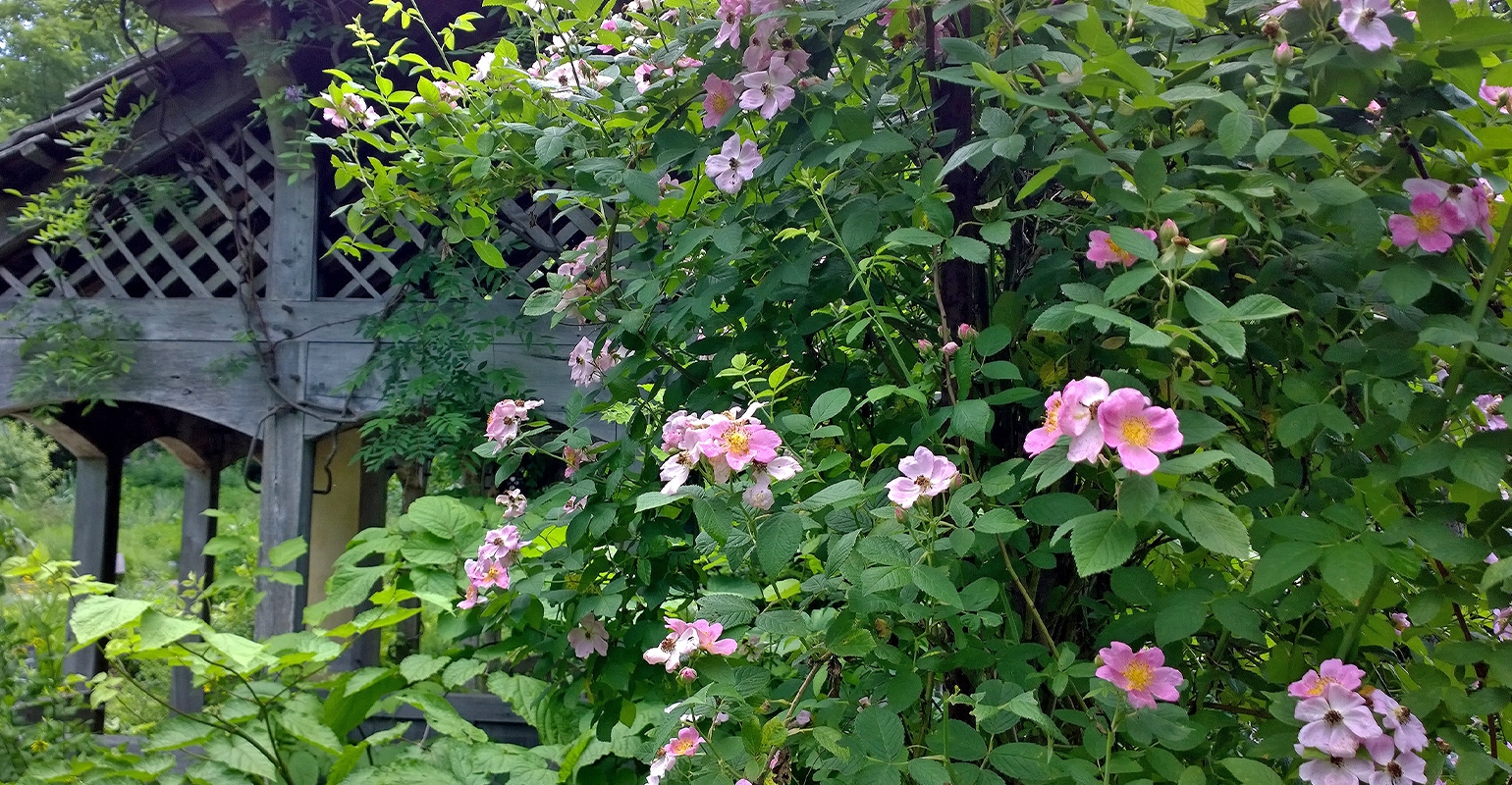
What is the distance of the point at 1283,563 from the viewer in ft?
2.40

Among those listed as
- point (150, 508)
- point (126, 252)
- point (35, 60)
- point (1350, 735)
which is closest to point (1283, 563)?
point (1350, 735)

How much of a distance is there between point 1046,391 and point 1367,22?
40 centimetres

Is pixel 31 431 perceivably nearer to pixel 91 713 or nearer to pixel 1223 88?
pixel 91 713

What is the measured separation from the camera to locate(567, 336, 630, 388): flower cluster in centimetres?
128

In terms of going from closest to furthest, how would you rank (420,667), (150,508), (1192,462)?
(1192,462) → (420,667) → (150,508)

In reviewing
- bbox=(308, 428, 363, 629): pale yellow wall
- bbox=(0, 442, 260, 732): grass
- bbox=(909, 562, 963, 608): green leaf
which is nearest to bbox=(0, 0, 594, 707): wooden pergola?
bbox=(308, 428, 363, 629): pale yellow wall

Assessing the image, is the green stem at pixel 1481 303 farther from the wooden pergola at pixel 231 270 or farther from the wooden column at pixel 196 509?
the wooden column at pixel 196 509

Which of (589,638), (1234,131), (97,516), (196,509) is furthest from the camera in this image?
(196,509)

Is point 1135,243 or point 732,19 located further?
point 732,19

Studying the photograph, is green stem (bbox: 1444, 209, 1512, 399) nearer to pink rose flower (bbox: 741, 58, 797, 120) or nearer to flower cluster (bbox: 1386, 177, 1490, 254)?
flower cluster (bbox: 1386, 177, 1490, 254)

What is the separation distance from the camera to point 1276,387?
96cm

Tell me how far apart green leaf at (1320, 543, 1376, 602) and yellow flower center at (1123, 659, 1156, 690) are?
16cm

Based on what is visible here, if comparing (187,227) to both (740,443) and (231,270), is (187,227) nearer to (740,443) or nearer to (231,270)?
(231,270)

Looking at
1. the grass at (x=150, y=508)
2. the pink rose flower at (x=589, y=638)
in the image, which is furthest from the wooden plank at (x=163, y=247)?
the grass at (x=150, y=508)
